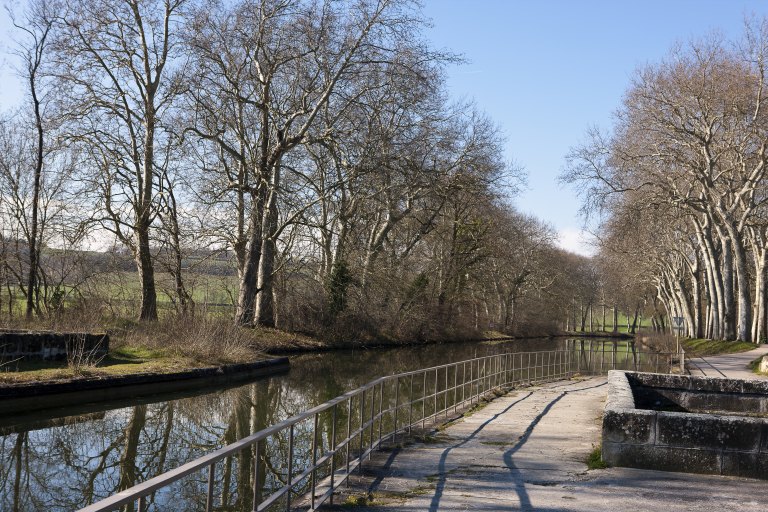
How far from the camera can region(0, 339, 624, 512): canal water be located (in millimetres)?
9195

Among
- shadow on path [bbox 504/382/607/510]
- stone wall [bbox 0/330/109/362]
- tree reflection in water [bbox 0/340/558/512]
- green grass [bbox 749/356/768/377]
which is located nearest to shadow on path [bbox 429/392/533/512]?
shadow on path [bbox 504/382/607/510]

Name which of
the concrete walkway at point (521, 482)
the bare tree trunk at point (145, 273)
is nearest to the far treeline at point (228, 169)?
the bare tree trunk at point (145, 273)

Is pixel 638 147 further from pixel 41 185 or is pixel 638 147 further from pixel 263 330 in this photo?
pixel 41 185

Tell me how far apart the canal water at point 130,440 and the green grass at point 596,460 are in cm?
406

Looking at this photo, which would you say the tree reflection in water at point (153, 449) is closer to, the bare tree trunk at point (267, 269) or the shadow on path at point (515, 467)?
the shadow on path at point (515, 467)

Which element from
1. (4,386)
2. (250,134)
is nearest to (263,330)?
(250,134)

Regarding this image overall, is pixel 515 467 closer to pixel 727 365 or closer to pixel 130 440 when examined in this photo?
pixel 130 440

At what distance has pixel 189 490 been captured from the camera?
9.13m

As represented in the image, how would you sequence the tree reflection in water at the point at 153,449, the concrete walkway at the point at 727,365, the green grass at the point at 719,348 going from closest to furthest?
the tree reflection in water at the point at 153,449, the concrete walkway at the point at 727,365, the green grass at the point at 719,348

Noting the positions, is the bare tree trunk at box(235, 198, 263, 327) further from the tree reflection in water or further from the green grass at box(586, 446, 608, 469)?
the green grass at box(586, 446, 608, 469)

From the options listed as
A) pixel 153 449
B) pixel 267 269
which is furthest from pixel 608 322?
pixel 153 449

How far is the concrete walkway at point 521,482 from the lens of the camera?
297 inches

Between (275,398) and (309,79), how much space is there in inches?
646

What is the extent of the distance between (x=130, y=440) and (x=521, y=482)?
22.9ft
